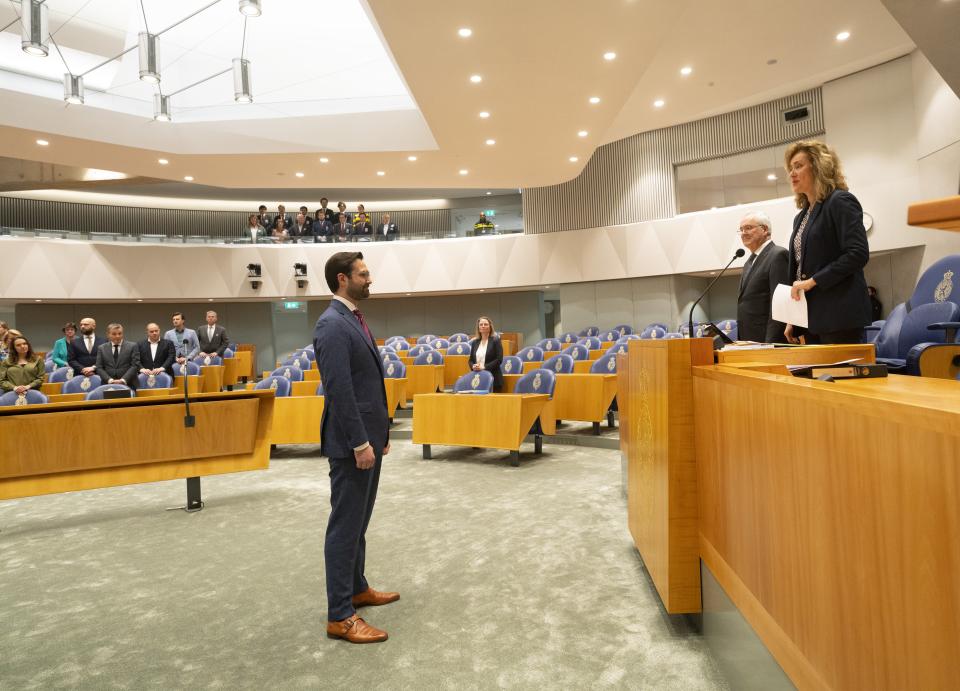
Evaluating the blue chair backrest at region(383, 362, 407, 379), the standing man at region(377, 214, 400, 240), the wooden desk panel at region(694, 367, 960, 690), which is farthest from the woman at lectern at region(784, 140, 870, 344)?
the standing man at region(377, 214, 400, 240)

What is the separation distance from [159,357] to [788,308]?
6546mm

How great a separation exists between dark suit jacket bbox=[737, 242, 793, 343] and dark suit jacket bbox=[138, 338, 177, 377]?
6.12 meters

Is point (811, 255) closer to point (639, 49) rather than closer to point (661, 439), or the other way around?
point (661, 439)

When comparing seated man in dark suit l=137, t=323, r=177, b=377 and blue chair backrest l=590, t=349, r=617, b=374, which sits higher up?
seated man in dark suit l=137, t=323, r=177, b=377

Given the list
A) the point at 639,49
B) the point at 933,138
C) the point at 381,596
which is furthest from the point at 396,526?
the point at 933,138

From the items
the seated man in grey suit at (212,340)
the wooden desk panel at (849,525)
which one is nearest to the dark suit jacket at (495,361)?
the wooden desk panel at (849,525)

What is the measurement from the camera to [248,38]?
898 centimetres

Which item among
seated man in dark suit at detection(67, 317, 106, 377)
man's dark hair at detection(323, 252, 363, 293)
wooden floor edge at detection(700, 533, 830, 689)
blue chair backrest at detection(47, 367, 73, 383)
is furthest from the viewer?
blue chair backrest at detection(47, 367, 73, 383)

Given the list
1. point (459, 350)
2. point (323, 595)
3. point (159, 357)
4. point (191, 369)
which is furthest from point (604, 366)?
point (191, 369)

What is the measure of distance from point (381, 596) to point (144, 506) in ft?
8.81

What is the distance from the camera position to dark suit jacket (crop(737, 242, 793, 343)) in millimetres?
2580

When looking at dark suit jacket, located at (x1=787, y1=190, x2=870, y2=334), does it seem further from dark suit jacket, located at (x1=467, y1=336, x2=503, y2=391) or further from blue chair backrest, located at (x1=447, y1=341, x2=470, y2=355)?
blue chair backrest, located at (x1=447, y1=341, x2=470, y2=355)

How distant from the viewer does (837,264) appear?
6.56 ft

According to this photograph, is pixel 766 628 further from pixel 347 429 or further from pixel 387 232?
pixel 387 232
